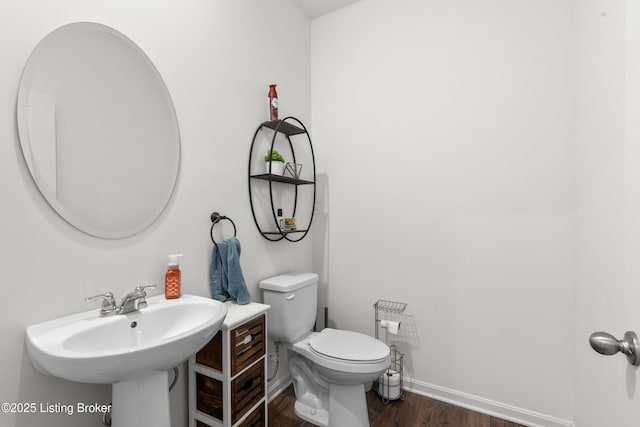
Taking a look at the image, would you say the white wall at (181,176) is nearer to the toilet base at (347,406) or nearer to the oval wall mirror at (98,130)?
the oval wall mirror at (98,130)

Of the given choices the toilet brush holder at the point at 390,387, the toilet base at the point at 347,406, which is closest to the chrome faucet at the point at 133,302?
the toilet base at the point at 347,406

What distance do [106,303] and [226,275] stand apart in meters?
0.53

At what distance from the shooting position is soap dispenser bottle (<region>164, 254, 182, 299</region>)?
1172mm

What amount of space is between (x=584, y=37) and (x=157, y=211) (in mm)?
2059

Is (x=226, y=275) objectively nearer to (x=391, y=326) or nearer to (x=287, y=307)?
(x=287, y=307)

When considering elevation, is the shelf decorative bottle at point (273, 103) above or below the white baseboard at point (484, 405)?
above

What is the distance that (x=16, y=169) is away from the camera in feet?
2.81

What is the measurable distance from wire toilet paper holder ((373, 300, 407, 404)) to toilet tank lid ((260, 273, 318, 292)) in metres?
0.53

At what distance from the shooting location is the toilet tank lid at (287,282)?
165 centimetres

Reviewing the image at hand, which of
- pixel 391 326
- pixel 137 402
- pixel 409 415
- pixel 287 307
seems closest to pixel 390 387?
pixel 409 415

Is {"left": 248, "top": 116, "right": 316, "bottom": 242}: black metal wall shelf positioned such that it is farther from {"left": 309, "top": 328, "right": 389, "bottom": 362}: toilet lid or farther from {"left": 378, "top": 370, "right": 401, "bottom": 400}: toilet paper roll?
{"left": 378, "top": 370, "right": 401, "bottom": 400}: toilet paper roll

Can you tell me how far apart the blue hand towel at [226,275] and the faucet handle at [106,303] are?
0.48m

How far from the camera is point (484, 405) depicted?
1700mm

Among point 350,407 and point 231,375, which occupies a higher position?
point 231,375
